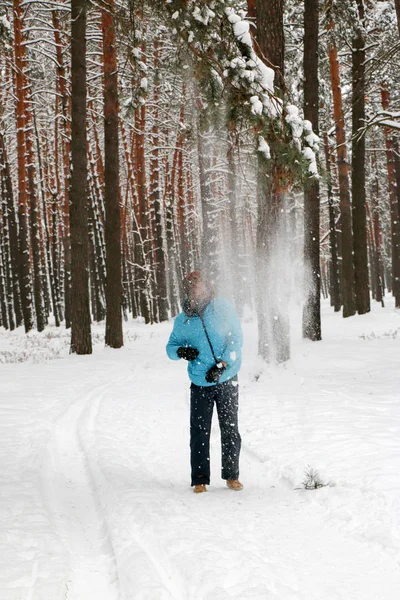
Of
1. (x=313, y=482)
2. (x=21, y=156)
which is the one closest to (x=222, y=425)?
(x=313, y=482)

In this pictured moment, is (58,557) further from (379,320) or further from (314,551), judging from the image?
(379,320)

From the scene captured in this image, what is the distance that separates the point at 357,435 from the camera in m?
5.72

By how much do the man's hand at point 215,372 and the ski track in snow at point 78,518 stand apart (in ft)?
4.63

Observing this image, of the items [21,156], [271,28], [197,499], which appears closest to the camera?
[197,499]

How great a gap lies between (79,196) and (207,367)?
10059 mm

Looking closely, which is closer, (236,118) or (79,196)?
(236,118)

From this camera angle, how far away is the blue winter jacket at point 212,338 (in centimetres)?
471

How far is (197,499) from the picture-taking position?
177 inches

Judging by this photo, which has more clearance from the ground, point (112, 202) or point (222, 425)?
point (112, 202)

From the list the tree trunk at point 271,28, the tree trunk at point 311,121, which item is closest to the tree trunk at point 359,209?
the tree trunk at point 311,121

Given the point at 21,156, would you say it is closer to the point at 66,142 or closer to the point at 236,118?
the point at 66,142

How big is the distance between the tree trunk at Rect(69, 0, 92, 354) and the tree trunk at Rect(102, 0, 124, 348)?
1402mm

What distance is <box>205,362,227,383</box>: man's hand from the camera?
15.1ft

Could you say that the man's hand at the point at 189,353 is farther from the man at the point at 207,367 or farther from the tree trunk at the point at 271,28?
the tree trunk at the point at 271,28
